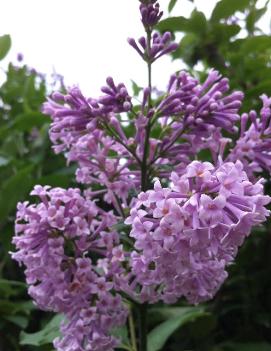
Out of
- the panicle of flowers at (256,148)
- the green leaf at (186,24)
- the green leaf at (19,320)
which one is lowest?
the green leaf at (19,320)

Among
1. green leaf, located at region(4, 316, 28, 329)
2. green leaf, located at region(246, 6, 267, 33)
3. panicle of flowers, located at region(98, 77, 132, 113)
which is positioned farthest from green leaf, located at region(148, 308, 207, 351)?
green leaf, located at region(246, 6, 267, 33)

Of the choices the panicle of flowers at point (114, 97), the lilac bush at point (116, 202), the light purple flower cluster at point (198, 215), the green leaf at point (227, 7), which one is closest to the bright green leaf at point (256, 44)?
the green leaf at point (227, 7)

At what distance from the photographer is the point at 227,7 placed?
1.94 metres

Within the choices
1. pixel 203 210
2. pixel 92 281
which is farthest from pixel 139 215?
pixel 92 281

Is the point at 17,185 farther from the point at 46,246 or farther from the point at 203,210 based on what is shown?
the point at 203,210

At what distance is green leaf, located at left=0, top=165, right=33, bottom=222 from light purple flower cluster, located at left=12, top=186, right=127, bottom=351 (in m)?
0.56

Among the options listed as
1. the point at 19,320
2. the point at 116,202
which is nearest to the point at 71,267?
the point at 116,202

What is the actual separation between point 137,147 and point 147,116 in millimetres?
121

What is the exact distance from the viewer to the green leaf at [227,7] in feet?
6.27

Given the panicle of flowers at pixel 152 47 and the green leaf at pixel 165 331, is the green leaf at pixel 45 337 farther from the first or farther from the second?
the panicle of flowers at pixel 152 47

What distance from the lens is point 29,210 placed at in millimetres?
1365

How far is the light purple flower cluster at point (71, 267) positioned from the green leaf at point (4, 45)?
116 cm

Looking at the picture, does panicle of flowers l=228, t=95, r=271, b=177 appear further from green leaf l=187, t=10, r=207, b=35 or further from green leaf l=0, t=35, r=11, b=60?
green leaf l=0, t=35, r=11, b=60

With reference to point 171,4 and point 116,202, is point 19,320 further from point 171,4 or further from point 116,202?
point 171,4
